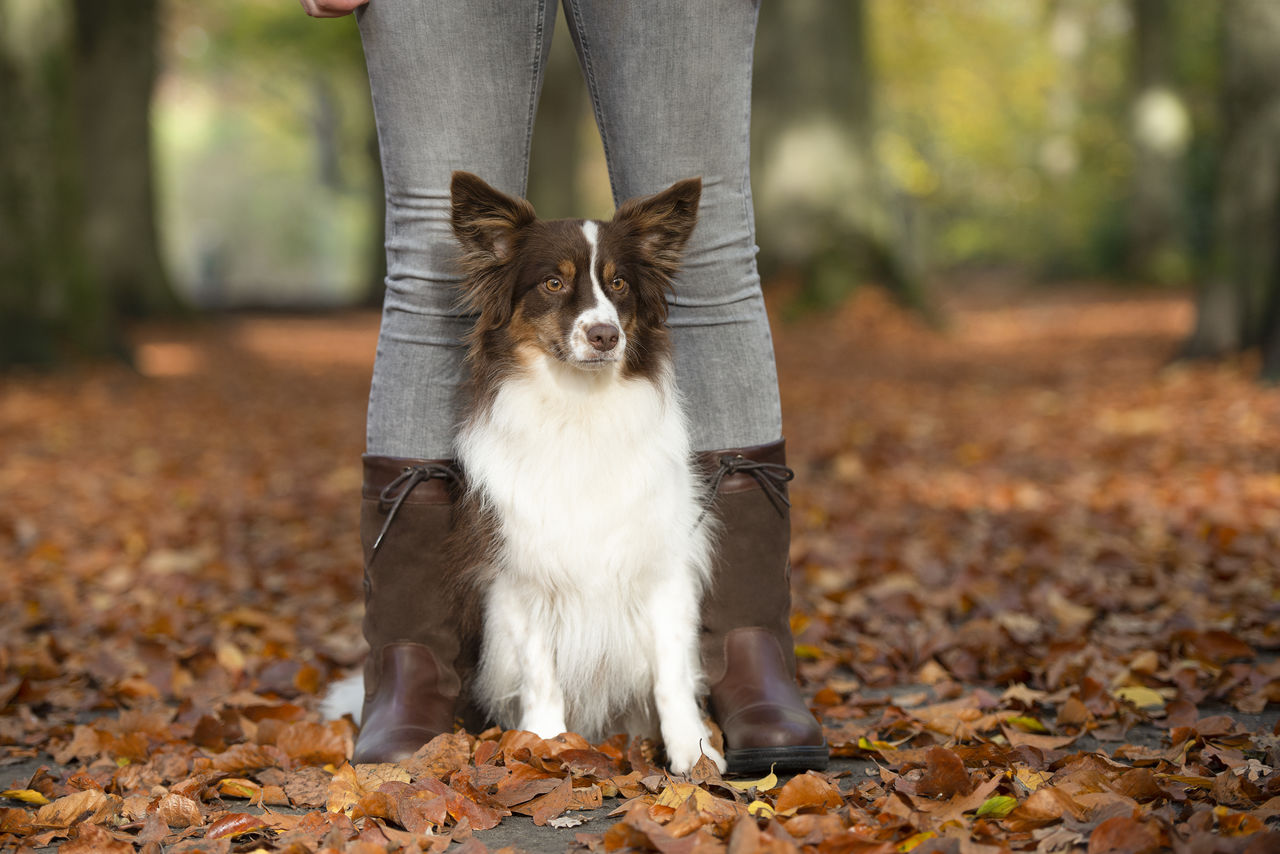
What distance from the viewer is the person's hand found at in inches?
99.2

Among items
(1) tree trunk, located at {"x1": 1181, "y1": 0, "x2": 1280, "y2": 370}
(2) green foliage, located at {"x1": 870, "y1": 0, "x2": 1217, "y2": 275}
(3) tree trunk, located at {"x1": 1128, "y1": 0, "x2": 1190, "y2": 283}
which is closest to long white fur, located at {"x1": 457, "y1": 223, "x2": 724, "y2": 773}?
(1) tree trunk, located at {"x1": 1181, "y1": 0, "x2": 1280, "y2": 370}

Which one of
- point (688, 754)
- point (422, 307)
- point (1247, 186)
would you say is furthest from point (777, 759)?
point (1247, 186)

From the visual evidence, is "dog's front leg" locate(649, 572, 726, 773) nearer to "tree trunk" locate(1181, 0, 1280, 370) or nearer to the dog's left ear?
the dog's left ear

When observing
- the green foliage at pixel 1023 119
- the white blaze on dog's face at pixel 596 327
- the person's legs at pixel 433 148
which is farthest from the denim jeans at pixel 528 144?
the green foliage at pixel 1023 119

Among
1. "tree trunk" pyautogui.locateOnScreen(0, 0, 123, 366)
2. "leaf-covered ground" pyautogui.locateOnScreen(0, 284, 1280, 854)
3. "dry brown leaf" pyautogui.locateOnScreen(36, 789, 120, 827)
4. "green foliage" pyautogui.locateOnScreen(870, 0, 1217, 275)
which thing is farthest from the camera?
"green foliage" pyautogui.locateOnScreen(870, 0, 1217, 275)

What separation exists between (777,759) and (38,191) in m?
9.86

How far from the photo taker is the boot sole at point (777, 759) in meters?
2.50

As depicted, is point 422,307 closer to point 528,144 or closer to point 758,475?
point 528,144

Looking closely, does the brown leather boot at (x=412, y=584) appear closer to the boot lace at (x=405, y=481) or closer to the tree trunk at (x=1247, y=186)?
the boot lace at (x=405, y=481)

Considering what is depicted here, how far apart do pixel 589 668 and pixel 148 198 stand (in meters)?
17.2

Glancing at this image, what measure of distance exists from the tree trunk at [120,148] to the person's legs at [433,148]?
620 inches

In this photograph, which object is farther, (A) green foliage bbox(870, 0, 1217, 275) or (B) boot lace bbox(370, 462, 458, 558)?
(A) green foliage bbox(870, 0, 1217, 275)

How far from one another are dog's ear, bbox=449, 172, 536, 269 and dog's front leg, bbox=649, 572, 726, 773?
2.83ft

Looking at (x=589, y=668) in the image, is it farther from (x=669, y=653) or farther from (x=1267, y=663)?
(x=1267, y=663)
